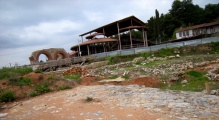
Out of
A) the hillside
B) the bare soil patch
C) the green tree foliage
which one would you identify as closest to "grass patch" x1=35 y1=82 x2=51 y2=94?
the hillside

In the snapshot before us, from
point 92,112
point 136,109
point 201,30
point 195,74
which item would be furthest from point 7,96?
point 201,30

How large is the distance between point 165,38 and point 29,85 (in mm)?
47867

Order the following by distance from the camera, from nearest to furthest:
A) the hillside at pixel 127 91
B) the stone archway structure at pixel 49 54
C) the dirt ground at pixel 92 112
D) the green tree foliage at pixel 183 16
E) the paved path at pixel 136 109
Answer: the paved path at pixel 136 109 → the dirt ground at pixel 92 112 → the hillside at pixel 127 91 → the stone archway structure at pixel 49 54 → the green tree foliage at pixel 183 16

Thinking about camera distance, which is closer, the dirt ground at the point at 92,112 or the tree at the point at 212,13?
→ the dirt ground at the point at 92,112

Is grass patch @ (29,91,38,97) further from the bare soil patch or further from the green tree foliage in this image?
the green tree foliage

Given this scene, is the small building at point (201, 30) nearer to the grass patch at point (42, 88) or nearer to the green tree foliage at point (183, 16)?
the green tree foliage at point (183, 16)

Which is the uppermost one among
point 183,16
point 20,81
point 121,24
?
point 183,16

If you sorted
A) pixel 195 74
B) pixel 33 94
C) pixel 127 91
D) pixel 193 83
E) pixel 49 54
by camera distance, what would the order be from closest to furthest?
pixel 127 91 → pixel 193 83 → pixel 33 94 → pixel 195 74 → pixel 49 54

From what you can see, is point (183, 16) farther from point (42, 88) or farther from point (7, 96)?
point (7, 96)

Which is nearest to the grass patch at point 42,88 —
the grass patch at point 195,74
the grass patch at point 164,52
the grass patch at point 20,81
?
the grass patch at point 20,81

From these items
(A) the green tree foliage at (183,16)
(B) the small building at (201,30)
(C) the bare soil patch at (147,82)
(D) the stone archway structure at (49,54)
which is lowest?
(C) the bare soil patch at (147,82)

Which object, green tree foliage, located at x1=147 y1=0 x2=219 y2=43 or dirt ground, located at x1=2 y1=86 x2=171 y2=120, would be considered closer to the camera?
dirt ground, located at x1=2 y1=86 x2=171 y2=120

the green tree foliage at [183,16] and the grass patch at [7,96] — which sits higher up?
the green tree foliage at [183,16]

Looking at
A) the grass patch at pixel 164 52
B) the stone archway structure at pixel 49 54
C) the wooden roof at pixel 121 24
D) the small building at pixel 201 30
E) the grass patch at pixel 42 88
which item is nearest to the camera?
the grass patch at pixel 42 88
